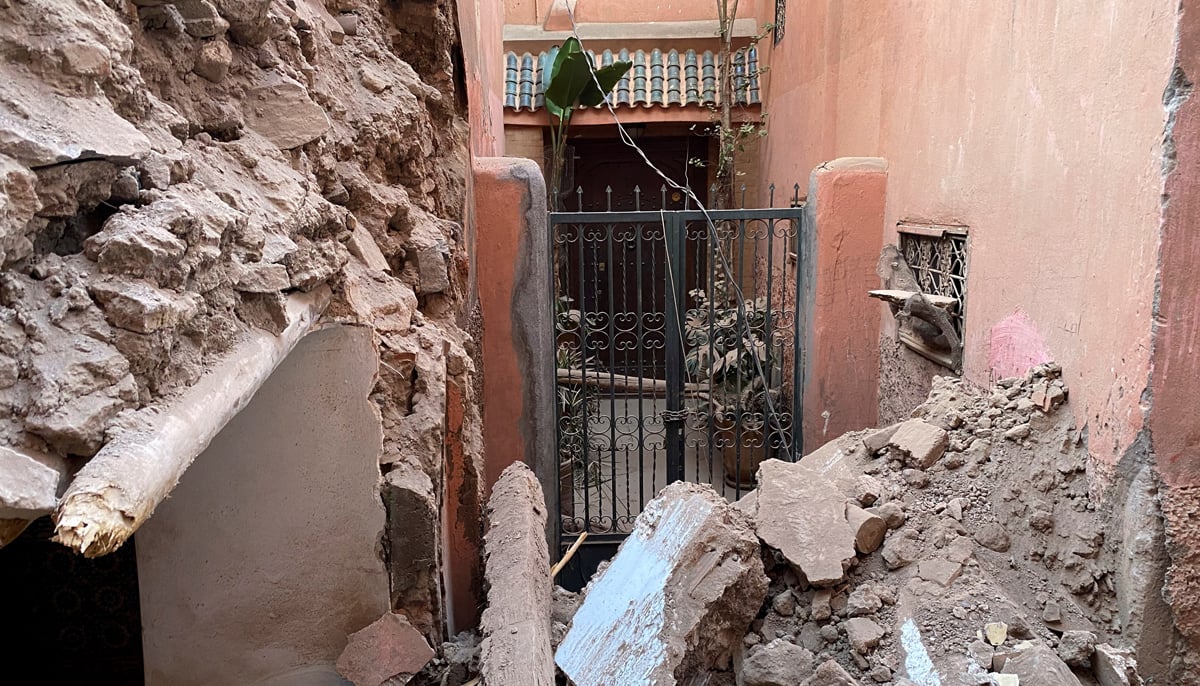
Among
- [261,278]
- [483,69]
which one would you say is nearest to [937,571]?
[261,278]

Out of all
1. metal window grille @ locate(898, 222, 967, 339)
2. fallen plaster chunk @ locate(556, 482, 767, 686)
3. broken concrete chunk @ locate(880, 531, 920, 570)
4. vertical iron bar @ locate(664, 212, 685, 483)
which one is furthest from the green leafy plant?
broken concrete chunk @ locate(880, 531, 920, 570)

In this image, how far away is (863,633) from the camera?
292 cm

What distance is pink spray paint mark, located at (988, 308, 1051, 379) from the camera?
11.2 ft

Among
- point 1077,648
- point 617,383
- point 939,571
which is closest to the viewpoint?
point 1077,648

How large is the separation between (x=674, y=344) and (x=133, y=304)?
4403 millimetres

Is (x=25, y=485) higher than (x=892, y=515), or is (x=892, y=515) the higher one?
(x=25, y=485)

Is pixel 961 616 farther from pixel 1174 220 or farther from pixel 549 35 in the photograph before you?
pixel 549 35

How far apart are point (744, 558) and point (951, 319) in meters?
2.03

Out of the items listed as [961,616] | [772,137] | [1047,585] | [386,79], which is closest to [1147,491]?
[1047,585]

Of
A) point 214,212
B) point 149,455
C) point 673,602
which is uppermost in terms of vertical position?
point 214,212

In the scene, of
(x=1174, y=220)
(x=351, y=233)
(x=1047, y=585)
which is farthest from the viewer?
(x=1047, y=585)

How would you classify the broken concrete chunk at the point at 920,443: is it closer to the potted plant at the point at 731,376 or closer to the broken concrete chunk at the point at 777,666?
the broken concrete chunk at the point at 777,666

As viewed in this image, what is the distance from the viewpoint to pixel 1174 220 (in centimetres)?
252

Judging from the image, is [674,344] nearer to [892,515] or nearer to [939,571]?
[892,515]
